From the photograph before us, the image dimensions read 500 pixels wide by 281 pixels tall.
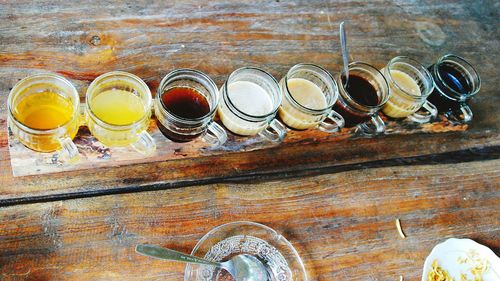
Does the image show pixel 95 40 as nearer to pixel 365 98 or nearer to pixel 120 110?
pixel 120 110

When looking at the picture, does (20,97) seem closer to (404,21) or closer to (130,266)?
(130,266)

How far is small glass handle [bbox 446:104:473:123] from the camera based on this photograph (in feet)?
4.63

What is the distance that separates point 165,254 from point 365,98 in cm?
68

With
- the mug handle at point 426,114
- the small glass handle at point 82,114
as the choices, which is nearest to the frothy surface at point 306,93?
the mug handle at point 426,114

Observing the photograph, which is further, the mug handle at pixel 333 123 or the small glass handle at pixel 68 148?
the mug handle at pixel 333 123

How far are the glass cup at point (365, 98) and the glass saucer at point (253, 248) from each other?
1.25 feet

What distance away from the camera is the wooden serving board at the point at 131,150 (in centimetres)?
116

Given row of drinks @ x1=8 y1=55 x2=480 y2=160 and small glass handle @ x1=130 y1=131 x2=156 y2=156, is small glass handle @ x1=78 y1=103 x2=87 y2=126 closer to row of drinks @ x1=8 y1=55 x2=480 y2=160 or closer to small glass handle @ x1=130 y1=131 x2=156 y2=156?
row of drinks @ x1=8 y1=55 x2=480 y2=160

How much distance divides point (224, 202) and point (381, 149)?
→ 0.48m

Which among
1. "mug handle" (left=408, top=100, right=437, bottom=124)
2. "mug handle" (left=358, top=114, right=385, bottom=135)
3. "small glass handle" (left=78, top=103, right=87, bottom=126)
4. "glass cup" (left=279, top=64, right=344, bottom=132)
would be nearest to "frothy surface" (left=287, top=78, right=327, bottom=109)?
"glass cup" (left=279, top=64, right=344, bottom=132)

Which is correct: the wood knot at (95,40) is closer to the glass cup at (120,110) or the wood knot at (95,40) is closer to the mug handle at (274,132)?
the glass cup at (120,110)

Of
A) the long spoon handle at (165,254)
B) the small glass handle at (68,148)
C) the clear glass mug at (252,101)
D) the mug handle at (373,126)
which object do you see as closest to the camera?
the long spoon handle at (165,254)

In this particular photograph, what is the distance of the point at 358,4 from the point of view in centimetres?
158

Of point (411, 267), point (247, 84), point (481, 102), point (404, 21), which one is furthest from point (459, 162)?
point (247, 84)
